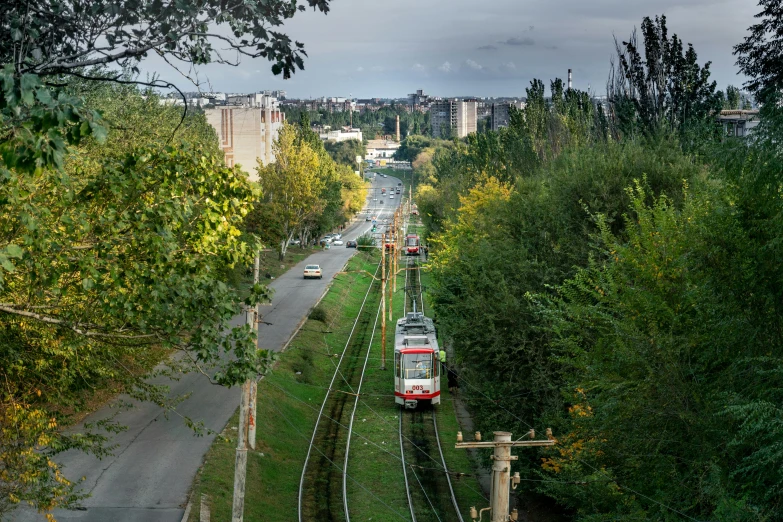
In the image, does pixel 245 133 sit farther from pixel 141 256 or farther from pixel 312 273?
pixel 141 256

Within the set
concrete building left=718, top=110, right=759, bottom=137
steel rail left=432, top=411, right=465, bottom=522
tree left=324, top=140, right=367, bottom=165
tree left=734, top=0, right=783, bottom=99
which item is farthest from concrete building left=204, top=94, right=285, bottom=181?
tree left=734, top=0, right=783, bottom=99

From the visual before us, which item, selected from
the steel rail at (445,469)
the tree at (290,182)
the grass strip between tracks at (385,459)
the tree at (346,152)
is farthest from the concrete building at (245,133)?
the tree at (346,152)

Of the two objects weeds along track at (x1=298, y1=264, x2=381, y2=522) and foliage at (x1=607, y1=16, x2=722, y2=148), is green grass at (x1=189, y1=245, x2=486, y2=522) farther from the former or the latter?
foliage at (x1=607, y1=16, x2=722, y2=148)

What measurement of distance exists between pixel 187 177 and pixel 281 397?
24.0m

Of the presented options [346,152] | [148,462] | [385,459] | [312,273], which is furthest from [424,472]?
[346,152]

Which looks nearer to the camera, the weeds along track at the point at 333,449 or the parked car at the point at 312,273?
the weeds along track at the point at 333,449

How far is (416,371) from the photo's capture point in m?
33.8

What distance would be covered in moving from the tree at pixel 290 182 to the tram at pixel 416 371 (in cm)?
3787

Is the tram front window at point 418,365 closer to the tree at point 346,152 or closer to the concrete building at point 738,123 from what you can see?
the concrete building at point 738,123

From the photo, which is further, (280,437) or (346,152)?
(346,152)

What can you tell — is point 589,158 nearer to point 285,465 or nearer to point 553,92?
point 285,465

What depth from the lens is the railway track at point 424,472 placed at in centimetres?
2386

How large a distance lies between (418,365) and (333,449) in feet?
19.3

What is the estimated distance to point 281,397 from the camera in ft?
108
